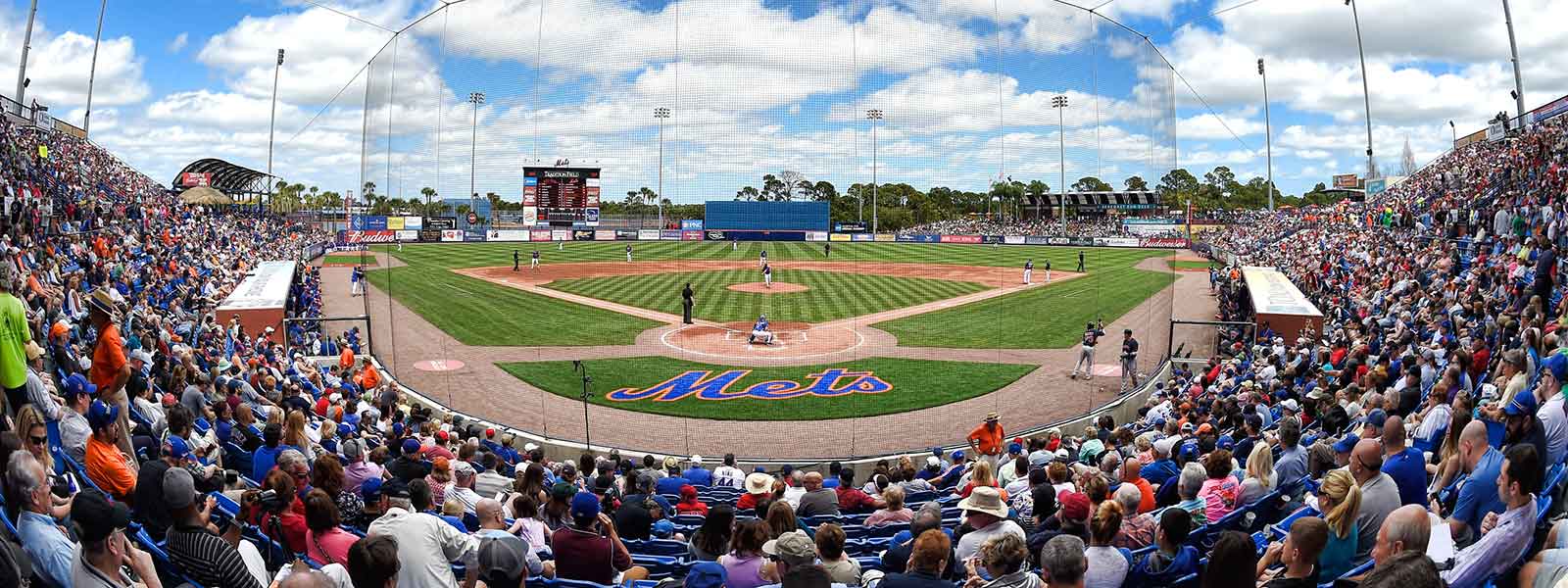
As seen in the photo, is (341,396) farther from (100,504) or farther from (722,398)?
(100,504)

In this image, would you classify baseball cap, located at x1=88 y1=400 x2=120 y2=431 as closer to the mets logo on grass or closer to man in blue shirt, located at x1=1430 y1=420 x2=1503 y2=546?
man in blue shirt, located at x1=1430 y1=420 x2=1503 y2=546

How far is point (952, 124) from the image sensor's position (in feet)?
55.4

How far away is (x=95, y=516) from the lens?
13.2ft

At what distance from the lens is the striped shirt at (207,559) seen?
454 cm

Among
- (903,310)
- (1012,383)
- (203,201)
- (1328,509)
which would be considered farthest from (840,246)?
(1328,509)

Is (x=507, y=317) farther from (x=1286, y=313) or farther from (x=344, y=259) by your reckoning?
(x=344, y=259)

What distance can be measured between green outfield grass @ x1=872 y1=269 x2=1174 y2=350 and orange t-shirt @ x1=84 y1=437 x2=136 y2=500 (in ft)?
62.6

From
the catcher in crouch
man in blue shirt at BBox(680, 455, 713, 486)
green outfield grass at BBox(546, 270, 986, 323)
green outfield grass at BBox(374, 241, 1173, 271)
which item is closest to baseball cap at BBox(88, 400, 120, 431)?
man in blue shirt at BBox(680, 455, 713, 486)

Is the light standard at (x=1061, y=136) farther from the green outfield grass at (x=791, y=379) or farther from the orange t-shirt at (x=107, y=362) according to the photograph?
the orange t-shirt at (x=107, y=362)

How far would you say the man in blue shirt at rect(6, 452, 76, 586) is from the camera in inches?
172

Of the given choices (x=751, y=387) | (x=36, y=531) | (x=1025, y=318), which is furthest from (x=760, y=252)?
(x=36, y=531)

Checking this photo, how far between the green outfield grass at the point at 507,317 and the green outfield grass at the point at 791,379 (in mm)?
3143

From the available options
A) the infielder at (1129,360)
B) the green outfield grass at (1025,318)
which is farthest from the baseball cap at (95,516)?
the green outfield grass at (1025,318)

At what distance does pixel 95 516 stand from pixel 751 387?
14.9m
